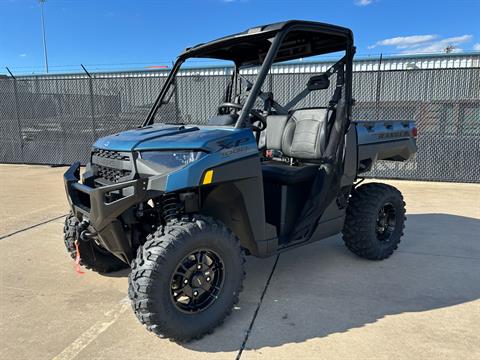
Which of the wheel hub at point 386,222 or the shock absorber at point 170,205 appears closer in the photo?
the shock absorber at point 170,205

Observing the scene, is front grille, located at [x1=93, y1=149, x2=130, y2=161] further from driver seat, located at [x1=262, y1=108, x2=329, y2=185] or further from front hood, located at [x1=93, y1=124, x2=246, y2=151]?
driver seat, located at [x1=262, y1=108, x2=329, y2=185]

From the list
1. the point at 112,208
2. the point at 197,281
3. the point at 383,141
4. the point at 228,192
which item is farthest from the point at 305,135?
the point at 112,208

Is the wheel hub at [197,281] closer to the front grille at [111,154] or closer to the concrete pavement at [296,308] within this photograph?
the concrete pavement at [296,308]

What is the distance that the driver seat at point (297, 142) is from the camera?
343 centimetres

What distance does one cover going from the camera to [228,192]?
285 centimetres

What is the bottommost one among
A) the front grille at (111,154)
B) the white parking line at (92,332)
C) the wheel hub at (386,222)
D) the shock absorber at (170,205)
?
the white parking line at (92,332)

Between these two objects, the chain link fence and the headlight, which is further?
the chain link fence

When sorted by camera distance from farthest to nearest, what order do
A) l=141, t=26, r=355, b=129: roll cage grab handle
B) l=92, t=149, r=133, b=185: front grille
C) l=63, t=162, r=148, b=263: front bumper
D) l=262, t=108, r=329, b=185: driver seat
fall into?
l=262, t=108, r=329, b=185: driver seat, l=141, t=26, r=355, b=129: roll cage grab handle, l=92, t=149, r=133, b=185: front grille, l=63, t=162, r=148, b=263: front bumper

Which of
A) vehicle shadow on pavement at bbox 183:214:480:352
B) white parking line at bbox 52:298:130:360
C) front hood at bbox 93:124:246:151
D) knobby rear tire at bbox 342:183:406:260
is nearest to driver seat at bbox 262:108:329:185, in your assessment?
knobby rear tire at bbox 342:183:406:260

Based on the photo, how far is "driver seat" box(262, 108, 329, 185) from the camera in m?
3.43

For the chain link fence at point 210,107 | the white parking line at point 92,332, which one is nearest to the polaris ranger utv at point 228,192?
the white parking line at point 92,332

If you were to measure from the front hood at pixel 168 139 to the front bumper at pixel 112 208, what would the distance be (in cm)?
31

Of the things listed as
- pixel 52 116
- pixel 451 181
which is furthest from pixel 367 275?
pixel 52 116

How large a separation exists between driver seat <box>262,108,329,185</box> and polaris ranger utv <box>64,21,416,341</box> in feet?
0.04
